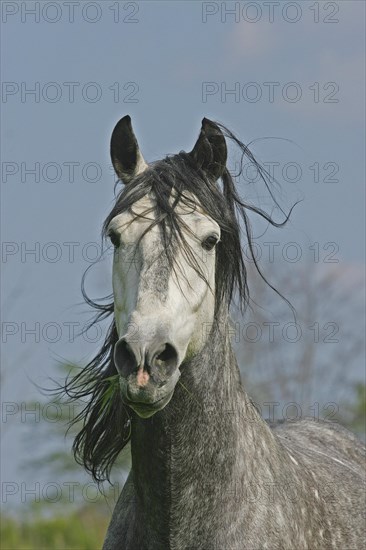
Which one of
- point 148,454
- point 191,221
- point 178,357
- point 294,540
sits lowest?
point 294,540

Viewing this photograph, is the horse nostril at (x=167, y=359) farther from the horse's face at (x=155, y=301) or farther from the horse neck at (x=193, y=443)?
the horse neck at (x=193, y=443)

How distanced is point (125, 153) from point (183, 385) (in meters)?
1.26

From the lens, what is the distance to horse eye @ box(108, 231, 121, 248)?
15.8 ft

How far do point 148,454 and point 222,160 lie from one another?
145cm

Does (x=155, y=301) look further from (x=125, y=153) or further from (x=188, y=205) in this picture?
(x=125, y=153)

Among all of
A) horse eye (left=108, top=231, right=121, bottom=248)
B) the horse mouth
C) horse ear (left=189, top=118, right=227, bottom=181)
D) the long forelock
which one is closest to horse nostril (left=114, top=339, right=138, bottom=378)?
the horse mouth

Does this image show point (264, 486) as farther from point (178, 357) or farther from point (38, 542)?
point (38, 542)

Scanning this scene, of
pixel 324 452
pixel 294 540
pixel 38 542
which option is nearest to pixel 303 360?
pixel 38 542

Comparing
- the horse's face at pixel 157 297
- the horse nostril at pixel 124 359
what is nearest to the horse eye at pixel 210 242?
the horse's face at pixel 157 297

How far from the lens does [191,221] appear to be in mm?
4828

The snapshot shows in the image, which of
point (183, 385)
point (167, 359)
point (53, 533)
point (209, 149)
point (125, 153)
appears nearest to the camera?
point (167, 359)

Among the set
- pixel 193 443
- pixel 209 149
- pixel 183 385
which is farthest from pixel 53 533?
pixel 209 149

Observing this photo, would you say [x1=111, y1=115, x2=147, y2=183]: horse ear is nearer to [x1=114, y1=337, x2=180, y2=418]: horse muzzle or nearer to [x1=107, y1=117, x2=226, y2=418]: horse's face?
[x1=107, y1=117, x2=226, y2=418]: horse's face

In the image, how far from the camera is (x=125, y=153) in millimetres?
5359
